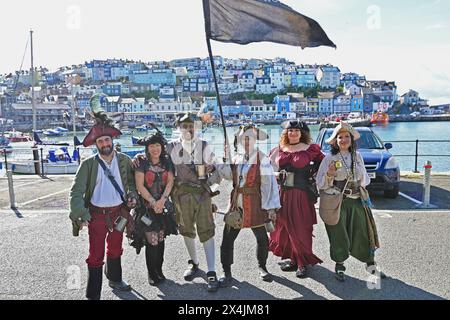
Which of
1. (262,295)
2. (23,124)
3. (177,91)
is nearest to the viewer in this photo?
(262,295)

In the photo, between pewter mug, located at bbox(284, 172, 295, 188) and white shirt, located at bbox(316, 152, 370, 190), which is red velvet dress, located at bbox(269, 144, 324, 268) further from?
white shirt, located at bbox(316, 152, 370, 190)

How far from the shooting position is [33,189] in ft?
34.0

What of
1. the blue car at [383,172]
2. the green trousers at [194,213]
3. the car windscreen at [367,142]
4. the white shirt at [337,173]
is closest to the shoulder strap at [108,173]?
the green trousers at [194,213]

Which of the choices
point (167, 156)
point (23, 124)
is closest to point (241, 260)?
point (167, 156)

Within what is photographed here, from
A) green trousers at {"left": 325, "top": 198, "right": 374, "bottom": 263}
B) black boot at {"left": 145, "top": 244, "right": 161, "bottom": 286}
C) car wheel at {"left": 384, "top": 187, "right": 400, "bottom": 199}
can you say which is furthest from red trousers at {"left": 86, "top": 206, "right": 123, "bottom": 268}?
car wheel at {"left": 384, "top": 187, "right": 400, "bottom": 199}

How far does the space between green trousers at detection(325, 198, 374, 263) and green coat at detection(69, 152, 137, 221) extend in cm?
230

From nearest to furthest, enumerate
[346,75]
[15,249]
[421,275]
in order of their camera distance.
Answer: [421,275] < [15,249] < [346,75]

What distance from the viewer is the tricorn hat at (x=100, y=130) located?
3.82 metres

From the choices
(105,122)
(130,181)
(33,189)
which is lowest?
(33,189)

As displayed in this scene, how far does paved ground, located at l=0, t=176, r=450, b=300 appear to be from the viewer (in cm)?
394

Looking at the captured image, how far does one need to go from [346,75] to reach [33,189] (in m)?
167

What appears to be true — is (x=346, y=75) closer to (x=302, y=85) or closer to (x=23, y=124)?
(x=302, y=85)

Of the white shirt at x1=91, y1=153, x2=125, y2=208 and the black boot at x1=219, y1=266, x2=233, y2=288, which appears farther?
the black boot at x1=219, y1=266, x2=233, y2=288

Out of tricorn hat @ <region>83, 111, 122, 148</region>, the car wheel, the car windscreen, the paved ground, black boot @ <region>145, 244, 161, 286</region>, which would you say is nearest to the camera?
tricorn hat @ <region>83, 111, 122, 148</region>
